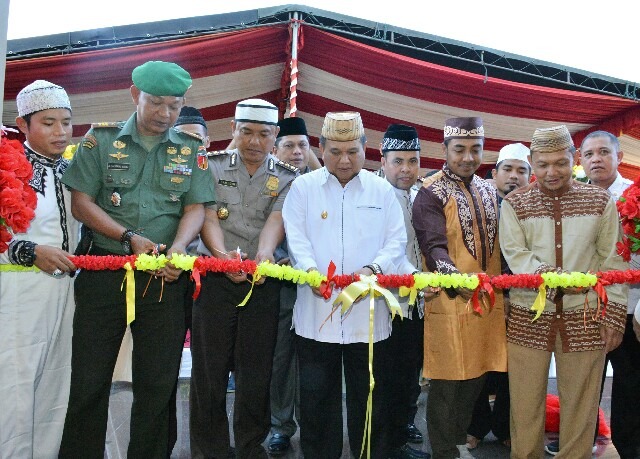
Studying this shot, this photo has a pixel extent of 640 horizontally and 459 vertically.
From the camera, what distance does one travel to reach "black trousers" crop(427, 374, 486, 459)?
3.26 meters

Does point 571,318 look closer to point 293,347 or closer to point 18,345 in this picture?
point 293,347

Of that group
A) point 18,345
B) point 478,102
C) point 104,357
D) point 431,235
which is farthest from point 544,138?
point 478,102

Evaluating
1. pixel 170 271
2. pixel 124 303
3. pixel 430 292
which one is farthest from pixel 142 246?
pixel 430 292

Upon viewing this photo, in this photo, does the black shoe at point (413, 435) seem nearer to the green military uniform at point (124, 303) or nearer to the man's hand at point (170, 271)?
the green military uniform at point (124, 303)

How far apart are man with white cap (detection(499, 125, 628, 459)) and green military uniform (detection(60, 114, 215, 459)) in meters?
1.74

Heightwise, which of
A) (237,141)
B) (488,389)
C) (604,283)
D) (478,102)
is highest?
(478,102)

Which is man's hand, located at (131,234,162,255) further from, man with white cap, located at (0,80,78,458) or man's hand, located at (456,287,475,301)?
man's hand, located at (456,287,475,301)

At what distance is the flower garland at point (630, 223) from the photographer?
10.3 feet

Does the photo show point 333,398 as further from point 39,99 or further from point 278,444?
point 39,99

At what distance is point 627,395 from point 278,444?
2065 millimetres

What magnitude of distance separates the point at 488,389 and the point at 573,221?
1.52 metres

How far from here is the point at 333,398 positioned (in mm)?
3188

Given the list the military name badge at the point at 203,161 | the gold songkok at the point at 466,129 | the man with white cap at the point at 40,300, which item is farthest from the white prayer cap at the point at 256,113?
the gold songkok at the point at 466,129

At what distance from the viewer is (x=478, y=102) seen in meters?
7.84
